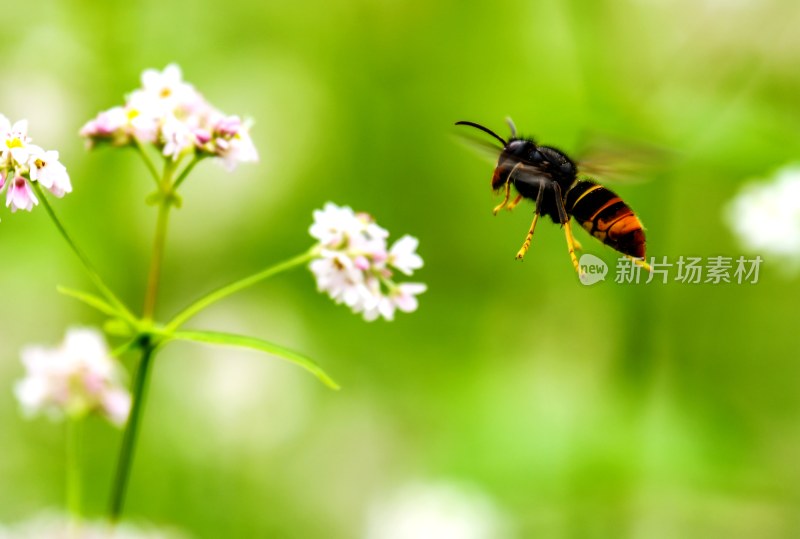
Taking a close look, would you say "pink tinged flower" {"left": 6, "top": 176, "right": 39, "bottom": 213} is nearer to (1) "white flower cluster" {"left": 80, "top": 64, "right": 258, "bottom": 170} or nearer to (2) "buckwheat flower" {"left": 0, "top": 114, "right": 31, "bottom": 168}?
(2) "buckwheat flower" {"left": 0, "top": 114, "right": 31, "bottom": 168}

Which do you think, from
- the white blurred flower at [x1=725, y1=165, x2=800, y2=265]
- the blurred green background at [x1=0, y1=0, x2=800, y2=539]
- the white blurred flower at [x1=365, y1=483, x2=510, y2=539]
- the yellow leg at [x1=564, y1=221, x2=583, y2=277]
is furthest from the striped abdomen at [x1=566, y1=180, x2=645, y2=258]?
the white blurred flower at [x1=365, y1=483, x2=510, y2=539]

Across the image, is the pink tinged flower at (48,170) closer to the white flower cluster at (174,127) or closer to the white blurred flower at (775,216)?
the white flower cluster at (174,127)

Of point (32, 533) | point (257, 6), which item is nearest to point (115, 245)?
point (257, 6)

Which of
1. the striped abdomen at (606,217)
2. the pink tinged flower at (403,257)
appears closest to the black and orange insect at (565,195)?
the striped abdomen at (606,217)

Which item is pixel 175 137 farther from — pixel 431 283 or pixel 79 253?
pixel 431 283

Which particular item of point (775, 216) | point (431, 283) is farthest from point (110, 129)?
point (431, 283)

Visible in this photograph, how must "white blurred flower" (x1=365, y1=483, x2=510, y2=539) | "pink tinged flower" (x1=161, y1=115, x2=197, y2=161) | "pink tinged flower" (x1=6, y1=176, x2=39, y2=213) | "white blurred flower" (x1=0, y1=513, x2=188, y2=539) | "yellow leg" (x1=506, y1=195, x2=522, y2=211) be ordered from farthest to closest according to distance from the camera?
1. "white blurred flower" (x1=365, y1=483, x2=510, y2=539)
2. "white blurred flower" (x1=0, y1=513, x2=188, y2=539)
3. "yellow leg" (x1=506, y1=195, x2=522, y2=211)
4. "pink tinged flower" (x1=161, y1=115, x2=197, y2=161)
5. "pink tinged flower" (x1=6, y1=176, x2=39, y2=213)

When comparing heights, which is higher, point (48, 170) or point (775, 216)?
point (775, 216)
